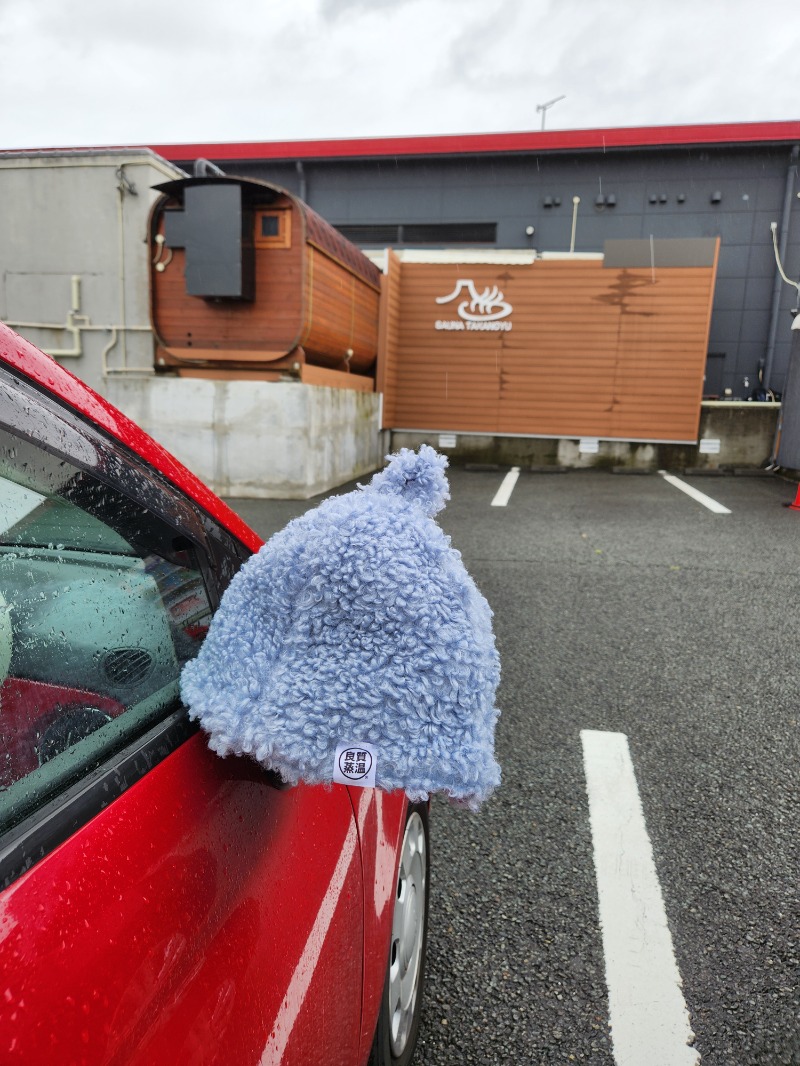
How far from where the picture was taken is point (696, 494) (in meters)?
9.89

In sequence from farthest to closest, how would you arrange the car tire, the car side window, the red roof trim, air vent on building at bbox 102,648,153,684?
1. the red roof trim
2. the car tire
3. air vent on building at bbox 102,648,153,684
4. the car side window

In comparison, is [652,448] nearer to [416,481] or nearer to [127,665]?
[416,481]

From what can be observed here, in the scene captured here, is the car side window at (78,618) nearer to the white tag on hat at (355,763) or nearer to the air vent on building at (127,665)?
the air vent on building at (127,665)

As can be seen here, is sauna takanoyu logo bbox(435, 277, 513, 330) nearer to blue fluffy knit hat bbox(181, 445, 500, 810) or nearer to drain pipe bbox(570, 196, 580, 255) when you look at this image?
drain pipe bbox(570, 196, 580, 255)

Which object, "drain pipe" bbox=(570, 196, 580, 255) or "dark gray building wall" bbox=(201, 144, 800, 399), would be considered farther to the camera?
"drain pipe" bbox=(570, 196, 580, 255)

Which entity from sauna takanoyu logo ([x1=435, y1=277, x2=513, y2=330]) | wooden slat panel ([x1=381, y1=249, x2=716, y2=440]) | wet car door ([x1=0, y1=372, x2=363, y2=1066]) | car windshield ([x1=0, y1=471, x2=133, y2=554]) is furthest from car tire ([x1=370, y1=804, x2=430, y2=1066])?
sauna takanoyu logo ([x1=435, y1=277, x2=513, y2=330])

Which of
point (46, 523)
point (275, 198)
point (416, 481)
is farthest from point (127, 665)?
point (275, 198)

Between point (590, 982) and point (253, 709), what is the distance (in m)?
1.52

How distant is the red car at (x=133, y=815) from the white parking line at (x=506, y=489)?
8041 mm

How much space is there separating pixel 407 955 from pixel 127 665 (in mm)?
1050

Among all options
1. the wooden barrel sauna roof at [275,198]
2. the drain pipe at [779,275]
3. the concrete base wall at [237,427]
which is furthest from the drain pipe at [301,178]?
the drain pipe at [779,275]

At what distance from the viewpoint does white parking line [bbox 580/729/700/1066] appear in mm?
1644

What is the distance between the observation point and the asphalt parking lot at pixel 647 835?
169cm

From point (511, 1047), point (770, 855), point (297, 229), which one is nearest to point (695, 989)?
point (511, 1047)
